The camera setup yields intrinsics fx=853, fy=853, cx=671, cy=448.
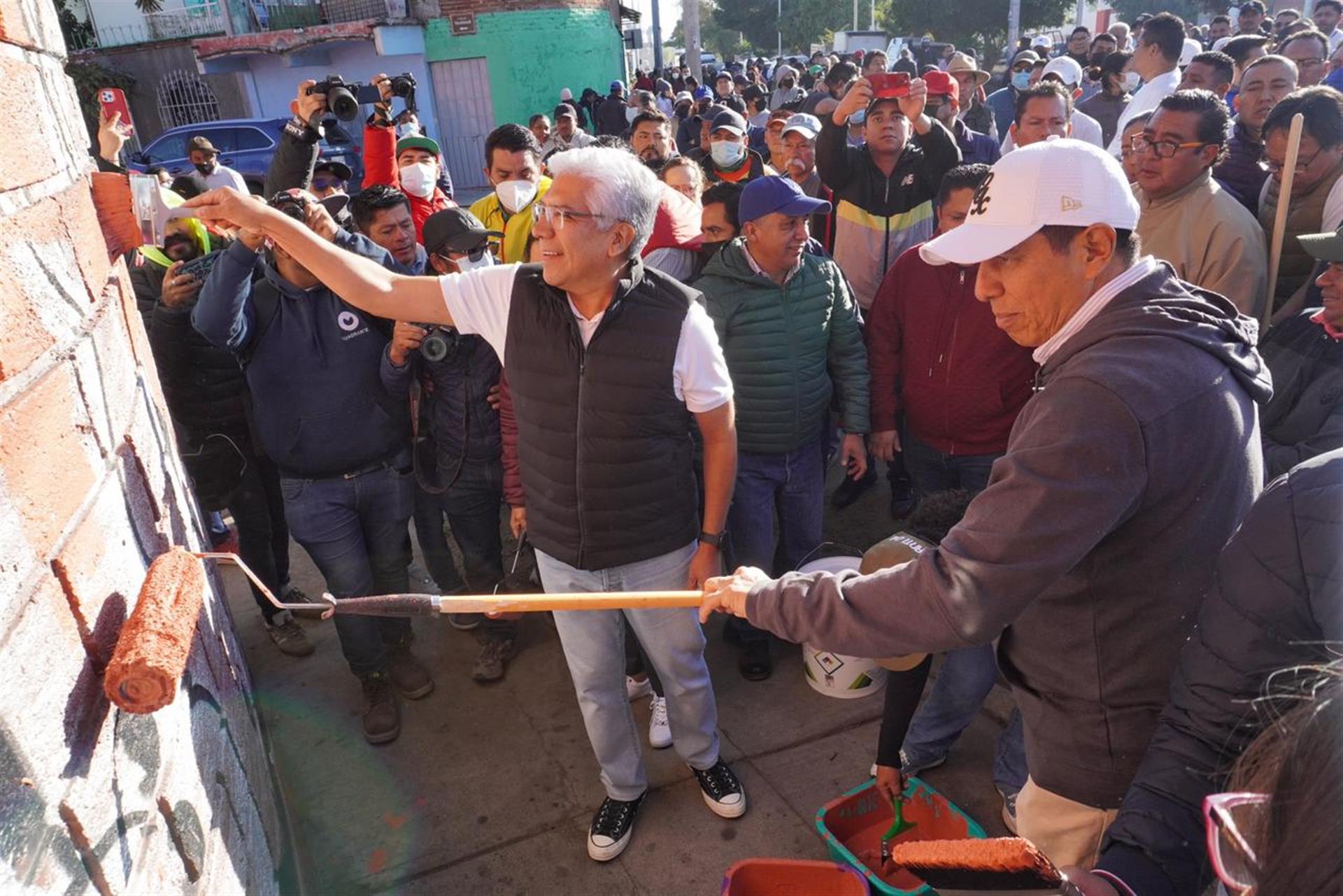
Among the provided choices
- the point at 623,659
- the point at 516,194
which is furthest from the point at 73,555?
the point at 516,194

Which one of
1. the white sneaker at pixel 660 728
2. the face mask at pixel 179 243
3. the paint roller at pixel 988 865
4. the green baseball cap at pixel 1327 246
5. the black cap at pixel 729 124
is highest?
the black cap at pixel 729 124

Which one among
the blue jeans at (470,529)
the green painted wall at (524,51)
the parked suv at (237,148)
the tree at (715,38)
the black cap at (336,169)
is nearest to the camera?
the blue jeans at (470,529)

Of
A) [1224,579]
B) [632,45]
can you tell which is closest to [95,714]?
[1224,579]

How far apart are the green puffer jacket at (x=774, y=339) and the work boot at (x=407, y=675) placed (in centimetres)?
167

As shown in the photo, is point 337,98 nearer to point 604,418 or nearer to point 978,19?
point 604,418

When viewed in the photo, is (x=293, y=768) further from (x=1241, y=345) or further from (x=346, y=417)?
(x=1241, y=345)

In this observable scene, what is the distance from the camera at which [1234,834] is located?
91 centimetres

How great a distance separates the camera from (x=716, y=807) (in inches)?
116

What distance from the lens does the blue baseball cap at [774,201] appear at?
3230 mm

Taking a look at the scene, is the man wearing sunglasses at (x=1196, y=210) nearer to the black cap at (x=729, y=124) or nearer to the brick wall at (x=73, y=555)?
the black cap at (x=729, y=124)

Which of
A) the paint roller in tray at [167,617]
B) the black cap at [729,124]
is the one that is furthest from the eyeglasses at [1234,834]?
the black cap at [729,124]

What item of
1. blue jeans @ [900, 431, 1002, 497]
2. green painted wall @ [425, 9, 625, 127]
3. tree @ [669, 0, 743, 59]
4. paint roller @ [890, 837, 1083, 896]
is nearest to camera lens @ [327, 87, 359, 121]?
blue jeans @ [900, 431, 1002, 497]

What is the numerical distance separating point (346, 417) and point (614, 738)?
1482mm

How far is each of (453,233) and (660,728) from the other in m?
2.11
